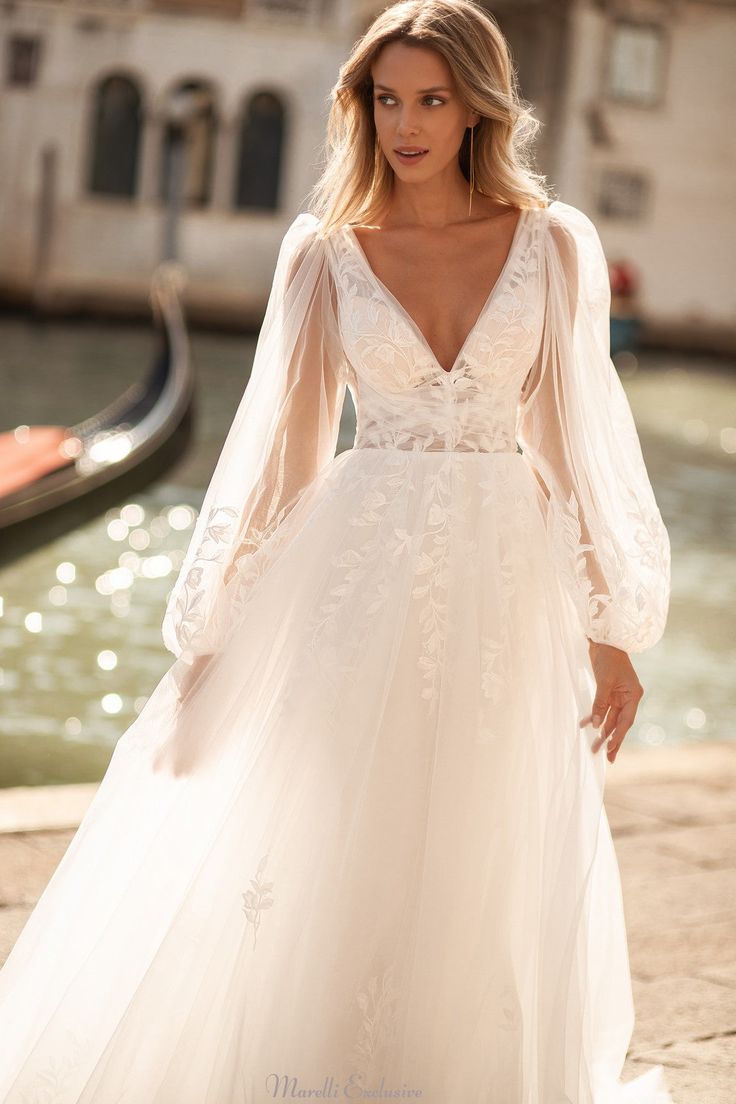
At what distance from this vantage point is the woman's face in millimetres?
1758

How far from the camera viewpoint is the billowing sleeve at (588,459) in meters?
1.80

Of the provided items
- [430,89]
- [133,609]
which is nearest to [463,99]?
[430,89]

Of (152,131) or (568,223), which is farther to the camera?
(152,131)

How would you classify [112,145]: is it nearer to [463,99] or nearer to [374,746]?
[463,99]

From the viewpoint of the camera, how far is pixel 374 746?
5.59ft

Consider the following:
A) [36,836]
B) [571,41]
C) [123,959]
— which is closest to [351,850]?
[123,959]

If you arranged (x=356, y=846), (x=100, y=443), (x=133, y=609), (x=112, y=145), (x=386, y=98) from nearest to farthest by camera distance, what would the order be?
1. (x=356, y=846)
2. (x=386, y=98)
3. (x=133, y=609)
4. (x=100, y=443)
5. (x=112, y=145)

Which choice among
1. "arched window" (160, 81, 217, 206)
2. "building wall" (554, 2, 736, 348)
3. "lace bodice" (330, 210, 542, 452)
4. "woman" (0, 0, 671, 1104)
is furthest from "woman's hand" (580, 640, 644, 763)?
"building wall" (554, 2, 736, 348)

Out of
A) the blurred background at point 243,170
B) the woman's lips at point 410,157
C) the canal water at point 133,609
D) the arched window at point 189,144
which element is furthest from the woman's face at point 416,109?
the arched window at point 189,144

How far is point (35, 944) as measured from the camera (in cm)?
183

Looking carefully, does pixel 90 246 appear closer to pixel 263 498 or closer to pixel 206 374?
pixel 206 374

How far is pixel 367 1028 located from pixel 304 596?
0.49 meters

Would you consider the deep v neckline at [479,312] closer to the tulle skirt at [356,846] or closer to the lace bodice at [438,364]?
the lace bodice at [438,364]

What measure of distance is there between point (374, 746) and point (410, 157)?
69 centimetres
